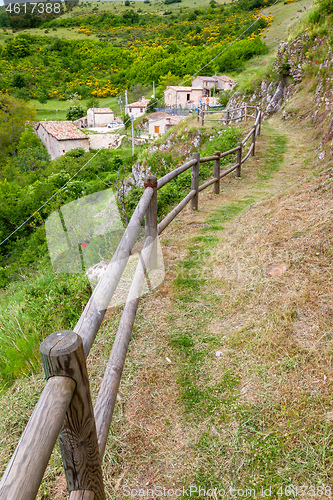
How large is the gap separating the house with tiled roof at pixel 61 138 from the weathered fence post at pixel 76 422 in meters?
46.1

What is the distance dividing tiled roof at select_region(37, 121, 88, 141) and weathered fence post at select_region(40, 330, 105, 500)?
4608cm

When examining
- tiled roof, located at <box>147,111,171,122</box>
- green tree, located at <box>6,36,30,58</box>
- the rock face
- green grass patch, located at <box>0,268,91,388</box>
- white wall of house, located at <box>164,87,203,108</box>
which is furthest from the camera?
green tree, located at <box>6,36,30,58</box>

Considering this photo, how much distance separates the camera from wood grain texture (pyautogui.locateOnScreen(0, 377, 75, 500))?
2.58 ft

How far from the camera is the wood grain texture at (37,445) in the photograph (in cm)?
79

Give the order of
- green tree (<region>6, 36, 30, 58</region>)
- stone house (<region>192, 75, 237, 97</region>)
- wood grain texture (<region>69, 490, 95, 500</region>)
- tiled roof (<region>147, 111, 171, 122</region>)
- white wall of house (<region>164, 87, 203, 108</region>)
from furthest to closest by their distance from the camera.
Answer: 1. green tree (<region>6, 36, 30, 58</region>)
2. white wall of house (<region>164, 87, 203, 108</region>)
3. stone house (<region>192, 75, 237, 97</region>)
4. tiled roof (<region>147, 111, 171, 122</region>)
5. wood grain texture (<region>69, 490, 95, 500</region>)

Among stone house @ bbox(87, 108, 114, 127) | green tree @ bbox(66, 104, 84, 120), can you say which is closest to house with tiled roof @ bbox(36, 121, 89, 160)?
stone house @ bbox(87, 108, 114, 127)

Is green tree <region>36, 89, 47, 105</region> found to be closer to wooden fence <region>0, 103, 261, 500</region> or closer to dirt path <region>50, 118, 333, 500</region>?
dirt path <region>50, 118, 333, 500</region>

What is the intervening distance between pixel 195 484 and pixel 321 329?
4.68ft

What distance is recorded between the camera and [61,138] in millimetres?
42969

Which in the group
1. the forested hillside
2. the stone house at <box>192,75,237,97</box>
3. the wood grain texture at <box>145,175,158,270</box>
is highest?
the stone house at <box>192,75,237,97</box>

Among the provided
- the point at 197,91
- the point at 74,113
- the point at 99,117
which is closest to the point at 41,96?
the point at 74,113

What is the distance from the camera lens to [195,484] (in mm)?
1810

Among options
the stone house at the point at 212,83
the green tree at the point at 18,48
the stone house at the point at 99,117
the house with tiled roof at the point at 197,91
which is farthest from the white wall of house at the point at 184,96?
the green tree at the point at 18,48

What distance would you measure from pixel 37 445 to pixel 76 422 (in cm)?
31
